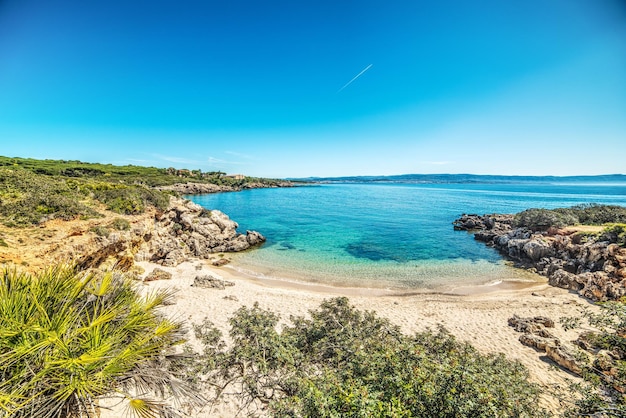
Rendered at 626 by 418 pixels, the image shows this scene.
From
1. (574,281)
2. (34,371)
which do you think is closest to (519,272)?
(574,281)

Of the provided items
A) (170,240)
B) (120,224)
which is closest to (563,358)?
(120,224)

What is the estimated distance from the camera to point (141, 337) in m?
4.43

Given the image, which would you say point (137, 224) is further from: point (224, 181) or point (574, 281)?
point (224, 181)

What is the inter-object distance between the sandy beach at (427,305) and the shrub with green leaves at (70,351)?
19.3ft

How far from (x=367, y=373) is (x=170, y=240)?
22149 mm

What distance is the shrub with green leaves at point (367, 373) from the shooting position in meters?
3.83

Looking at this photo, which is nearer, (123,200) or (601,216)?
(123,200)

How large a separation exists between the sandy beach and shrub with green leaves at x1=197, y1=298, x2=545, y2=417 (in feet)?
17.2

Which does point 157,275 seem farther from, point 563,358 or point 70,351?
point 563,358

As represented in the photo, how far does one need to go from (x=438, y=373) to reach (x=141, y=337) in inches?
205

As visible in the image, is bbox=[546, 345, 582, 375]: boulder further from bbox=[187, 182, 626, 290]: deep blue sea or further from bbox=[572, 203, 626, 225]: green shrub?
bbox=[572, 203, 626, 225]: green shrub

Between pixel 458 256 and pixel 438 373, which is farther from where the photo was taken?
pixel 458 256

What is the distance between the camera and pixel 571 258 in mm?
20422

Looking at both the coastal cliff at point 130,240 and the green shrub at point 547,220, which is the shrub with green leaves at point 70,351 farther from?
the green shrub at point 547,220
